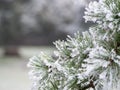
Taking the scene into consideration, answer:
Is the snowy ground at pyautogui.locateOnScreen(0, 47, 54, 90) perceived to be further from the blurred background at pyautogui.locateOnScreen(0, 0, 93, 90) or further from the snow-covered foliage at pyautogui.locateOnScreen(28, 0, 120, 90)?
the snow-covered foliage at pyautogui.locateOnScreen(28, 0, 120, 90)

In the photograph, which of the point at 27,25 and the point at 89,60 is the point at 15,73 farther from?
the point at 89,60

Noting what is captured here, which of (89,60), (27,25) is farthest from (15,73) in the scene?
(89,60)

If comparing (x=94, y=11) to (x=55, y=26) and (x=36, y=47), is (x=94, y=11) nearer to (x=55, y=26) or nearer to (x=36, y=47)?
(x=55, y=26)

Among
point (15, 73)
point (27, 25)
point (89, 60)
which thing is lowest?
point (89, 60)

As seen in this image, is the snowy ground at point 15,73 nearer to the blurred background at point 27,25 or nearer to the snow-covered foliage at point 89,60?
the blurred background at point 27,25

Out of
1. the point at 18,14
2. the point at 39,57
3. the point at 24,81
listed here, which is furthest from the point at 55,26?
the point at 39,57
